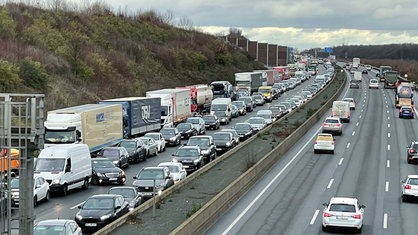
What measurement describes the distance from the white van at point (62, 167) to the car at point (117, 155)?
5494 mm

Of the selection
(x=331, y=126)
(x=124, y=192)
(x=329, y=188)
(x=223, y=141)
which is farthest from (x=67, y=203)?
(x=331, y=126)

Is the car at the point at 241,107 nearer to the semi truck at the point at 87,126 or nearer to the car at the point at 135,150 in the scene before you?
the semi truck at the point at 87,126

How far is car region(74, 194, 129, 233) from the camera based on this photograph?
2511 cm

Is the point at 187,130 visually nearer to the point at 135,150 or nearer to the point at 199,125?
the point at 199,125

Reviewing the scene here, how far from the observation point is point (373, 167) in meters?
42.7

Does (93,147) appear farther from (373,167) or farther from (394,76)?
(394,76)

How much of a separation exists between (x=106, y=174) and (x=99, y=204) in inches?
390

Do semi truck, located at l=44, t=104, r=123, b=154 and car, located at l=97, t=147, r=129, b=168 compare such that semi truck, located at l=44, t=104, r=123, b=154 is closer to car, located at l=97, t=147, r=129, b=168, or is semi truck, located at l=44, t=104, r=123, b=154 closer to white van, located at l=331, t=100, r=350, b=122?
car, located at l=97, t=147, r=129, b=168

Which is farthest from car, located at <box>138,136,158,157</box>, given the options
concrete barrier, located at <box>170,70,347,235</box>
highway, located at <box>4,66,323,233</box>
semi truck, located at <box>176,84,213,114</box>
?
semi truck, located at <box>176,84,213,114</box>

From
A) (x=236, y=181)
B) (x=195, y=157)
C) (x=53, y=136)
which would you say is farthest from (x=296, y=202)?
(x=53, y=136)

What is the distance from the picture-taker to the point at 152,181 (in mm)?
31578

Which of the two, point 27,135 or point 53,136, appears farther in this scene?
point 53,136

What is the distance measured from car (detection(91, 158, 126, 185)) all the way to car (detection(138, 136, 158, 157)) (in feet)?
27.2

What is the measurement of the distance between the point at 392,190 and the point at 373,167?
7373 millimetres
